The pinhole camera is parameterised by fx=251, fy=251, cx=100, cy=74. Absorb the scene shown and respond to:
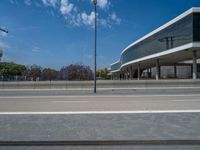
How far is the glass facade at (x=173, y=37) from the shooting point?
47.4 meters

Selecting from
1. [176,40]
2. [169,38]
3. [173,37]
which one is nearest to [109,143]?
[176,40]

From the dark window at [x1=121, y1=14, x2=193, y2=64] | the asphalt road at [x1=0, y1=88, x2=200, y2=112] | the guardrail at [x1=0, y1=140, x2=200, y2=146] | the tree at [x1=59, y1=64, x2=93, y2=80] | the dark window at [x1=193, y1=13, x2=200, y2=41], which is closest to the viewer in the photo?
the guardrail at [x1=0, y1=140, x2=200, y2=146]

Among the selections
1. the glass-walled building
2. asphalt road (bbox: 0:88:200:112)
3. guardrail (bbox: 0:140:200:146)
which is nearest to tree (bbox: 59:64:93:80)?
the glass-walled building

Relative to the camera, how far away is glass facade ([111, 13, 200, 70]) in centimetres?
4740

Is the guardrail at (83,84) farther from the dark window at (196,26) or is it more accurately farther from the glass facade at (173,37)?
the glass facade at (173,37)

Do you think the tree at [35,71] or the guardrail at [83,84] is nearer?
the guardrail at [83,84]

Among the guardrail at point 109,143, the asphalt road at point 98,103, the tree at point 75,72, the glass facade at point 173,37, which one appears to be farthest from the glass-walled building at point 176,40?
A: the guardrail at point 109,143

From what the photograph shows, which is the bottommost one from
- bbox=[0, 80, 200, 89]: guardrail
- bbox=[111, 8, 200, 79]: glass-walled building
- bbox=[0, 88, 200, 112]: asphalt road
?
bbox=[0, 88, 200, 112]: asphalt road

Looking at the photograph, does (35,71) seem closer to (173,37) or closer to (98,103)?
(173,37)

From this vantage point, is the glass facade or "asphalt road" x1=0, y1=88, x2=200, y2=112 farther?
the glass facade

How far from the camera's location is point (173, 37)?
55.7 m

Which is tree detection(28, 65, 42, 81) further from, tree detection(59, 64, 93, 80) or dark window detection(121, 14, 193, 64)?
dark window detection(121, 14, 193, 64)

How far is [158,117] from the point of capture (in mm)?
9484

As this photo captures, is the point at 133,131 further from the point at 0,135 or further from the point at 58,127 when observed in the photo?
the point at 0,135
